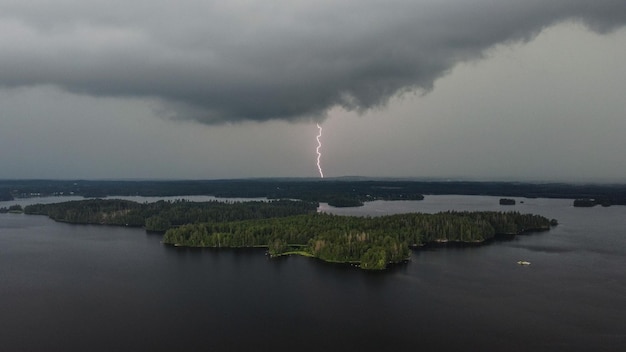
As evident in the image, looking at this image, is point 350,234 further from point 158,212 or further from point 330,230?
point 158,212

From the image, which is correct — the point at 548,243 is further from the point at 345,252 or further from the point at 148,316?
the point at 148,316

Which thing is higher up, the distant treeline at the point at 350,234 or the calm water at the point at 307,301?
the distant treeline at the point at 350,234

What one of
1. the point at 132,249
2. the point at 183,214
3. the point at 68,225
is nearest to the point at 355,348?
the point at 132,249

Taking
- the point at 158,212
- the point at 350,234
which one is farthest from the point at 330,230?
the point at 158,212

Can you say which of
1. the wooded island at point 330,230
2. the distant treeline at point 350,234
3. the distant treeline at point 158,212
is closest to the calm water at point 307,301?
the distant treeline at point 350,234

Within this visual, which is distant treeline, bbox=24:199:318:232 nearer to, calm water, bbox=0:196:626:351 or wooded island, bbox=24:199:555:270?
wooded island, bbox=24:199:555:270

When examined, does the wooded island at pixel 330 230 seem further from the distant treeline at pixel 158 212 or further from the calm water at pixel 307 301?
the calm water at pixel 307 301


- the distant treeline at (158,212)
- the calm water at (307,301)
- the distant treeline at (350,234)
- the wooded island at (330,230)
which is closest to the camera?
the calm water at (307,301)
